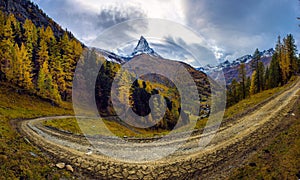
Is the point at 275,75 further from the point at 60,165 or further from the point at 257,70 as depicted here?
the point at 60,165

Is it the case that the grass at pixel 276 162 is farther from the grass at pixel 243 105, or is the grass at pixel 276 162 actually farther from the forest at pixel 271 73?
the forest at pixel 271 73

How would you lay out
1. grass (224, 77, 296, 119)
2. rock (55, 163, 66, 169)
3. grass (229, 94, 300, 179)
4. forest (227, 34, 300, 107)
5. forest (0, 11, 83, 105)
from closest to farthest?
grass (229, 94, 300, 179)
rock (55, 163, 66, 169)
grass (224, 77, 296, 119)
forest (0, 11, 83, 105)
forest (227, 34, 300, 107)

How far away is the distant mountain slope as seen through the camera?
126m

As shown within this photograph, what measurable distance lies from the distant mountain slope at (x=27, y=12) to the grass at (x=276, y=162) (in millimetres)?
147923

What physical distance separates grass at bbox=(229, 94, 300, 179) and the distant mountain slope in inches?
5824

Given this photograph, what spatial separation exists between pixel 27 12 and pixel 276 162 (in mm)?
173489

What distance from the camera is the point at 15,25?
6712cm

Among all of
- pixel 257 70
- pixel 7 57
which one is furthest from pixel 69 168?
pixel 257 70

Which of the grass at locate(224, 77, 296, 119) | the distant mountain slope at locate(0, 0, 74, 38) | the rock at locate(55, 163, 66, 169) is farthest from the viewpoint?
the distant mountain slope at locate(0, 0, 74, 38)

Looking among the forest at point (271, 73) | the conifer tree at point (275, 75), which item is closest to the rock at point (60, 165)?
the forest at point (271, 73)

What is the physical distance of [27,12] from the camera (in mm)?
143625

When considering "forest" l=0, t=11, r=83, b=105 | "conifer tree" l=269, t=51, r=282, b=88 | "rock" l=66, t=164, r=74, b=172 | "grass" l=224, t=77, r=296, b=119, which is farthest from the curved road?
"conifer tree" l=269, t=51, r=282, b=88

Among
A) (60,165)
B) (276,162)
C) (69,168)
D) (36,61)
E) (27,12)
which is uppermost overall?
(27,12)

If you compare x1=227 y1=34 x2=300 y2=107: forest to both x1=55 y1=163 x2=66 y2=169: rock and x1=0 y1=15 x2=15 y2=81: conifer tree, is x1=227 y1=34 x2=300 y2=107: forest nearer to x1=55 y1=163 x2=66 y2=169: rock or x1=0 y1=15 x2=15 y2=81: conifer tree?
x1=55 y1=163 x2=66 y2=169: rock
